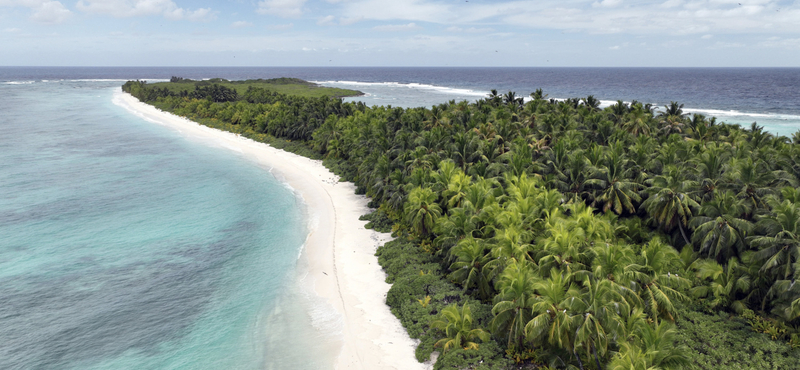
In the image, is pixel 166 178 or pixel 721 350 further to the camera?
pixel 166 178

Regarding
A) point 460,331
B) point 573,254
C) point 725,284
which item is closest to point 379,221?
point 460,331

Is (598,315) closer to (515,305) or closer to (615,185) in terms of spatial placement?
(515,305)

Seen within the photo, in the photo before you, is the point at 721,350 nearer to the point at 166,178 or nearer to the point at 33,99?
the point at 166,178

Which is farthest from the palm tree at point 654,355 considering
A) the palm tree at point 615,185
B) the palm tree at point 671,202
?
the palm tree at point 615,185

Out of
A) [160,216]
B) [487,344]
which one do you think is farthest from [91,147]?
[487,344]

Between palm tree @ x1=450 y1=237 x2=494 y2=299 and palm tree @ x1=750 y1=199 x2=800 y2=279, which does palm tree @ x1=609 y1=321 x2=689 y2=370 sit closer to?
palm tree @ x1=450 y1=237 x2=494 y2=299

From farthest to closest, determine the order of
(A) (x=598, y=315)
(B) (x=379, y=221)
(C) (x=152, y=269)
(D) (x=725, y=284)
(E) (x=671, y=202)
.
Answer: (B) (x=379, y=221), (C) (x=152, y=269), (E) (x=671, y=202), (D) (x=725, y=284), (A) (x=598, y=315)
